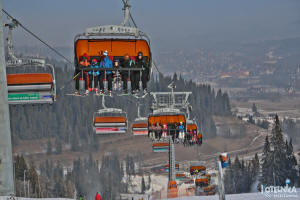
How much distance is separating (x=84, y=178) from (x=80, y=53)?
172167 mm

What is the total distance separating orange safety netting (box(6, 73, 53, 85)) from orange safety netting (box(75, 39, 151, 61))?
125 inches

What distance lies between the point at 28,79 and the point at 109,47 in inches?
167

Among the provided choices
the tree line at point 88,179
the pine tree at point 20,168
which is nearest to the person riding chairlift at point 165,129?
the pine tree at point 20,168

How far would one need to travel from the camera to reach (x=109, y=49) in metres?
16.4

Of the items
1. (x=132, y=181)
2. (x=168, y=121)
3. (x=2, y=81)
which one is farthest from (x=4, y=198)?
(x=132, y=181)

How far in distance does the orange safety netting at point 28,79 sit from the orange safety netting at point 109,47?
318 cm

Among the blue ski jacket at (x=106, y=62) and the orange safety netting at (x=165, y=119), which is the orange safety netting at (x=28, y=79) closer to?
the blue ski jacket at (x=106, y=62)

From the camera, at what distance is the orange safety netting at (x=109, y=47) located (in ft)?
53.2

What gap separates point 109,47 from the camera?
1644 cm

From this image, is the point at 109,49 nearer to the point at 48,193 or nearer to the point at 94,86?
the point at 94,86

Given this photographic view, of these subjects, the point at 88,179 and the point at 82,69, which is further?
the point at 88,179

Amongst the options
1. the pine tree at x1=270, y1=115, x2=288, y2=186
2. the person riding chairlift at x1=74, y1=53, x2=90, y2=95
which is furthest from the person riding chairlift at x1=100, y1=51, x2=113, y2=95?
the pine tree at x1=270, y1=115, x2=288, y2=186

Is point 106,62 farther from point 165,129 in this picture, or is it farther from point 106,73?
point 165,129

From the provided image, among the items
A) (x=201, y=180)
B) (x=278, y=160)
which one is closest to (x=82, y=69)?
(x=201, y=180)
